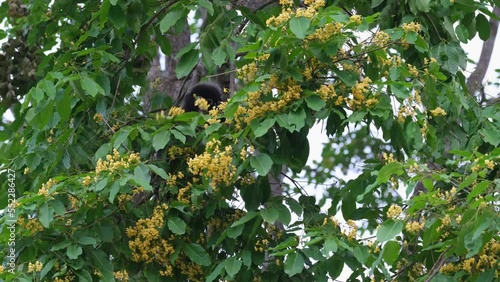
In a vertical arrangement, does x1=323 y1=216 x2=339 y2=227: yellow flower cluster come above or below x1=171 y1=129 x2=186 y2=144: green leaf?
below


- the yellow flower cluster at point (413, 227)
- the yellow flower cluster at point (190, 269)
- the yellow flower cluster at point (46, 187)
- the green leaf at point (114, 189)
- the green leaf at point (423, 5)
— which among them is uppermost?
the green leaf at point (423, 5)

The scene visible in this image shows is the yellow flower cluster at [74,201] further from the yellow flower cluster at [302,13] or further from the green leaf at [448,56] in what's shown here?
the green leaf at [448,56]

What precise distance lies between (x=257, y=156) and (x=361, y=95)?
44cm

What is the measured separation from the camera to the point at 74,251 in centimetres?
430

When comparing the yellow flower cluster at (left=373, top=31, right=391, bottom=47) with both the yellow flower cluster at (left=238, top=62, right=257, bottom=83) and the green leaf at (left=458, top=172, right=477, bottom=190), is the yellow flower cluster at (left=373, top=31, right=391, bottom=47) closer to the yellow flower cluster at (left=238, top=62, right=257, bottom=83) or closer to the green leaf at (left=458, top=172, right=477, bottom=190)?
the yellow flower cluster at (left=238, top=62, right=257, bottom=83)

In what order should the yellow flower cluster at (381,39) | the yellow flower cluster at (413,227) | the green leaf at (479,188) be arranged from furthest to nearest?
1. the yellow flower cluster at (381,39)
2. the yellow flower cluster at (413,227)
3. the green leaf at (479,188)

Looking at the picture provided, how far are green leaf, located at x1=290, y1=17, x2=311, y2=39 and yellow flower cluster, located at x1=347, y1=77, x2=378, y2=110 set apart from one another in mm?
302

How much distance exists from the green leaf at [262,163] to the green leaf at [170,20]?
747 mm

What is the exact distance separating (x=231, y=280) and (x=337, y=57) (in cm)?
93

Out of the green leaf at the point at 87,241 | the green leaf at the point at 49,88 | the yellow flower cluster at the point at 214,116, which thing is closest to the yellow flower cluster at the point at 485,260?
the yellow flower cluster at the point at 214,116

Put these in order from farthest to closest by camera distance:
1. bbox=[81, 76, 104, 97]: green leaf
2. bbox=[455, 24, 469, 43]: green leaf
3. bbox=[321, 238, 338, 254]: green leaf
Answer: bbox=[455, 24, 469, 43]: green leaf < bbox=[81, 76, 104, 97]: green leaf < bbox=[321, 238, 338, 254]: green leaf

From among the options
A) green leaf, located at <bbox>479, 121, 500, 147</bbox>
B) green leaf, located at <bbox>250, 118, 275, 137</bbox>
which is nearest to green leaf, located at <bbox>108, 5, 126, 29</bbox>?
green leaf, located at <bbox>250, 118, 275, 137</bbox>

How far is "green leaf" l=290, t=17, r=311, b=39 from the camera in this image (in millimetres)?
3949

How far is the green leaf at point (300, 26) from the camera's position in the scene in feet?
13.0
